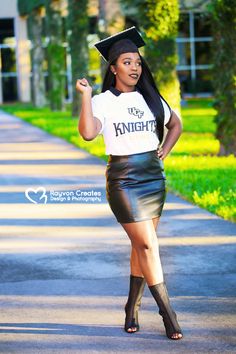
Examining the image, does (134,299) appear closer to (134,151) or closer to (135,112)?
(134,151)

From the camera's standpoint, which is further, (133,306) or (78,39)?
(78,39)

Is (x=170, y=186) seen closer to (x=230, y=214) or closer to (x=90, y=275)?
(x=230, y=214)

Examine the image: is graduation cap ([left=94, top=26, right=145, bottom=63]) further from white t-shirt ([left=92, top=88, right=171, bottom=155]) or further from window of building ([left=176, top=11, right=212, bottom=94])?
window of building ([left=176, top=11, right=212, bottom=94])

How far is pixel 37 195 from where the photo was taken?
11.8m

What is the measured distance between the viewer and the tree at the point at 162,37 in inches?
651

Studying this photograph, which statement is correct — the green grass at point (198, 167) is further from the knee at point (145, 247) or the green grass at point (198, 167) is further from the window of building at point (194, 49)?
the window of building at point (194, 49)

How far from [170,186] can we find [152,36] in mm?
5106

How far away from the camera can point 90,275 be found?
7.33 meters

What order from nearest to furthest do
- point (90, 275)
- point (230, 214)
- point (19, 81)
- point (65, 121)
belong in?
point (90, 275) → point (230, 214) → point (65, 121) → point (19, 81)

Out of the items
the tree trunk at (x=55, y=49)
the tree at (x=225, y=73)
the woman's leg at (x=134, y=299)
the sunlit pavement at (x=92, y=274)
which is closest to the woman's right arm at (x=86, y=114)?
the woman's leg at (x=134, y=299)

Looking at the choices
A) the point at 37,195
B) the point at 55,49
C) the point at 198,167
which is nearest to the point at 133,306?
the point at 37,195

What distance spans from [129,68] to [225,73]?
10.9 m

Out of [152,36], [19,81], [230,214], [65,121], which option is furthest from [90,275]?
[19,81]

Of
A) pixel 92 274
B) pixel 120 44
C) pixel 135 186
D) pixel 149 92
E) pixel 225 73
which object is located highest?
pixel 120 44
